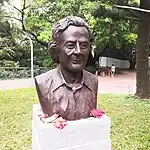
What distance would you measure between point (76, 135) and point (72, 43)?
0.96 meters

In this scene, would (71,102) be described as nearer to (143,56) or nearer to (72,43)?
(72,43)

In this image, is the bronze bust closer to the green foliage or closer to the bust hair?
the bust hair

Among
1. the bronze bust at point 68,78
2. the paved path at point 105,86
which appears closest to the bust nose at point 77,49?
the bronze bust at point 68,78

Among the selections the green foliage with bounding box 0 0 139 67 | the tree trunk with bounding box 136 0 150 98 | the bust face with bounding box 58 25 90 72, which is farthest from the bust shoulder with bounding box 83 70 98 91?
the green foliage with bounding box 0 0 139 67

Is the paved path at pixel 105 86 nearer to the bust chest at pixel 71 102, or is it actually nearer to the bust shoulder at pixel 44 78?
the bust chest at pixel 71 102

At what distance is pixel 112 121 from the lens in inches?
220

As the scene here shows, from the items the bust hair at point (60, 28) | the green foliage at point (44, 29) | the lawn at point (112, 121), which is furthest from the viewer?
the green foliage at point (44, 29)

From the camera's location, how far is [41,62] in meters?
16.0

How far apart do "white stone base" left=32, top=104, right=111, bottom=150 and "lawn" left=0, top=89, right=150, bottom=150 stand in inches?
51.6

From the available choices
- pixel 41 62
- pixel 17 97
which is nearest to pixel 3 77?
pixel 41 62

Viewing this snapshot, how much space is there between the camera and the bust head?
9.61ft

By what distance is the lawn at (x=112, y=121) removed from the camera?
4.48m

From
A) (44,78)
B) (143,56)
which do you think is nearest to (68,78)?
(44,78)

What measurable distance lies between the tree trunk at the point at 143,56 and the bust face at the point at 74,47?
4.52 meters
